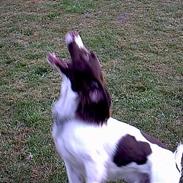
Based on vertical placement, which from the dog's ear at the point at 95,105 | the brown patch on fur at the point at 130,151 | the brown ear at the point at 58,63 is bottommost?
the brown patch on fur at the point at 130,151

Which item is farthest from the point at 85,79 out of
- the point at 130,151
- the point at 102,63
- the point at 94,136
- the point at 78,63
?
the point at 102,63

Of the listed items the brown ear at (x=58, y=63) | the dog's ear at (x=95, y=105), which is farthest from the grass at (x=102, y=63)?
the brown ear at (x=58, y=63)

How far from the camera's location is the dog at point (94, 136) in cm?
322

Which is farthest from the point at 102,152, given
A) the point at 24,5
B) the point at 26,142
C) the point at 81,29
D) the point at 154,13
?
the point at 24,5

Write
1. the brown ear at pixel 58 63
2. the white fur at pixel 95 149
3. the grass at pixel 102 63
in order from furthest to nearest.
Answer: the grass at pixel 102 63 → the white fur at pixel 95 149 → the brown ear at pixel 58 63

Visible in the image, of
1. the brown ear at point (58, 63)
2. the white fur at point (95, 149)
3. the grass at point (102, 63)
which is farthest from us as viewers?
the grass at point (102, 63)

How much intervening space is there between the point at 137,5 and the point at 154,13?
54cm

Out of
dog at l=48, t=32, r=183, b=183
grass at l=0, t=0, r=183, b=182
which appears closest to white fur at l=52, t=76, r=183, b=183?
dog at l=48, t=32, r=183, b=183

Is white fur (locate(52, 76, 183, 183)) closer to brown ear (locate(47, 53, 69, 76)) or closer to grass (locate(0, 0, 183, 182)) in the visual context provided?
brown ear (locate(47, 53, 69, 76))

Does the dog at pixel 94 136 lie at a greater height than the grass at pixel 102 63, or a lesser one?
greater

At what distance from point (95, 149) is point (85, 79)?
500mm

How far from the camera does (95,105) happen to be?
3.25 m

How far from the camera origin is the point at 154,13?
849 centimetres

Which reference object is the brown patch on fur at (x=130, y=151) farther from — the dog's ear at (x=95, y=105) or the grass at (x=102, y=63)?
the grass at (x=102, y=63)
